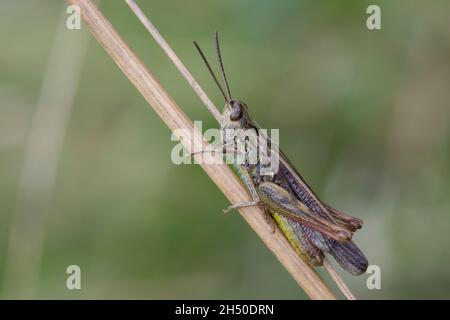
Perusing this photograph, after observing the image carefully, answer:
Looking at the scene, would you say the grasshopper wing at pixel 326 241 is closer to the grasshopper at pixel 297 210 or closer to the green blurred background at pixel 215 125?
the grasshopper at pixel 297 210

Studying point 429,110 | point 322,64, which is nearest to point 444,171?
point 429,110

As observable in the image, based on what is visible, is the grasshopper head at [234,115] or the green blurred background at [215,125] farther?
the green blurred background at [215,125]

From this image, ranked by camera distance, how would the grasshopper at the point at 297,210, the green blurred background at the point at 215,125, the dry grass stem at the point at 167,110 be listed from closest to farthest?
the dry grass stem at the point at 167,110 < the grasshopper at the point at 297,210 < the green blurred background at the point at 215,125

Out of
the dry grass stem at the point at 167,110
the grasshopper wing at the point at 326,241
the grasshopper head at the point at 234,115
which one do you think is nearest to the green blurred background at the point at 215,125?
the grasshopper wing at the point at 326,241

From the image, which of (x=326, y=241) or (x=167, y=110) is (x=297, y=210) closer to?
(x=326, y=241)

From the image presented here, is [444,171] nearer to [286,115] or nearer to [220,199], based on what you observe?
[286,115]

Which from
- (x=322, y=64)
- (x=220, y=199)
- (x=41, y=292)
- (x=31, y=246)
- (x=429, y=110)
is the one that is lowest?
(x=41, y=292)

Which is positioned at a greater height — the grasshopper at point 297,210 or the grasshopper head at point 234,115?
the grasshopper head at point 234,115

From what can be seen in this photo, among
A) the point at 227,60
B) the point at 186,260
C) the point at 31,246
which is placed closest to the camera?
the point at 31,246
